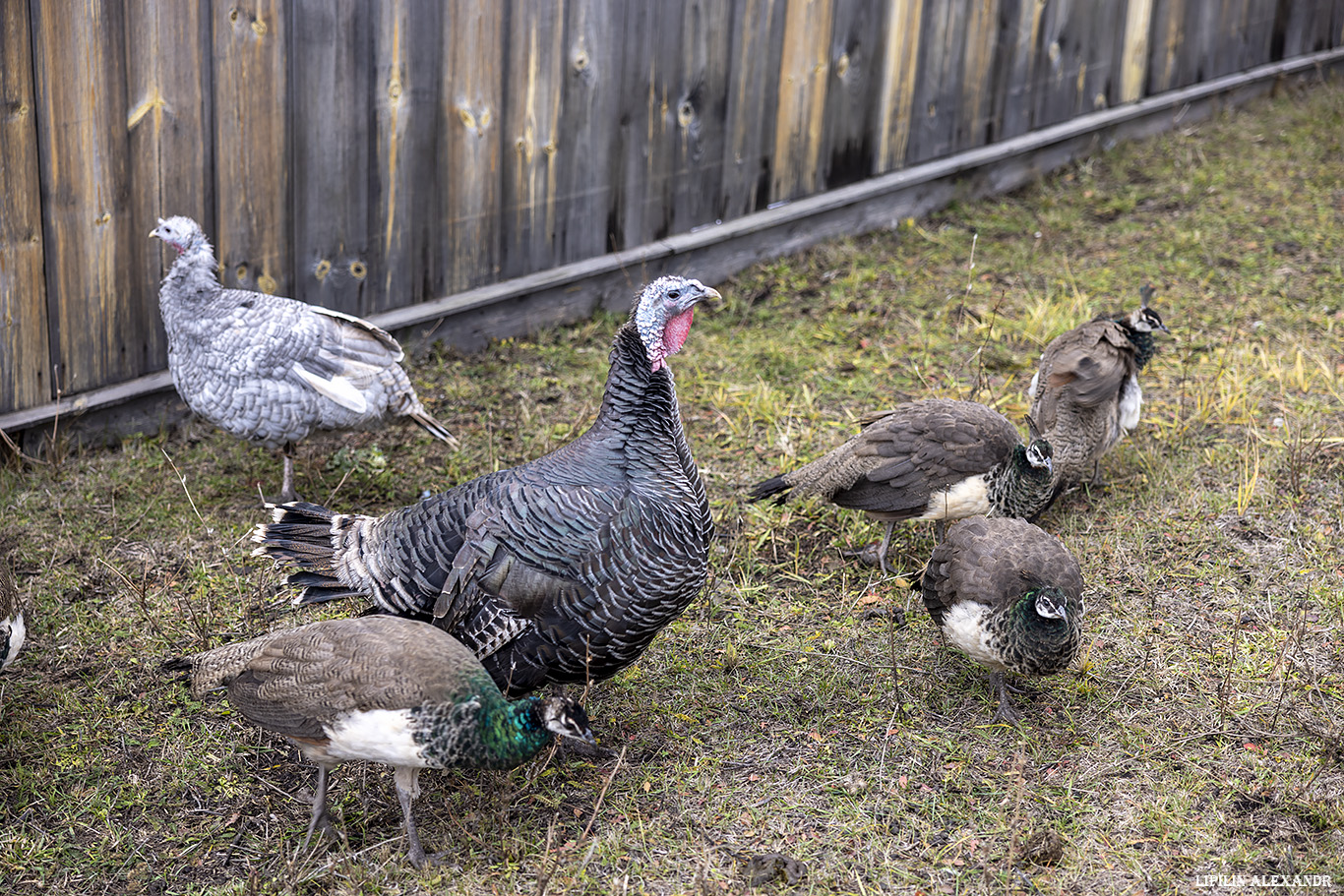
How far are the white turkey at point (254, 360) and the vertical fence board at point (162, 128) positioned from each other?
172 mm

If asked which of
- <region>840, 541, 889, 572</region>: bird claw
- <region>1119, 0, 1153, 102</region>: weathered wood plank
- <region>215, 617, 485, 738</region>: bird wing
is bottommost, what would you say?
<region>840, 541, 889, 572</region>: bird claw

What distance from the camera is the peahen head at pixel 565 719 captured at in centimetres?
334

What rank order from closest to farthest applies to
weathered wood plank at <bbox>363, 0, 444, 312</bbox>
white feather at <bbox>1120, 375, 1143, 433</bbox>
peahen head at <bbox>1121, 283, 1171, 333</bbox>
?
white feather at <bbox>1120, 375, 1143, 433</bbox>
peahen head at <bbox>1121, 283, 1171, 333</bbox>
weathered wood plank at <bbox>363, 0, 444, 312</bbox>

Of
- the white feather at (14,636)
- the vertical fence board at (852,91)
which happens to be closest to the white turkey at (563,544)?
the white feather at (14,636)

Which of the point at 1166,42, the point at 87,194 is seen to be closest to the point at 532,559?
the point at 87,194

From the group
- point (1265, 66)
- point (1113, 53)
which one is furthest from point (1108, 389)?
point (1265, 66)

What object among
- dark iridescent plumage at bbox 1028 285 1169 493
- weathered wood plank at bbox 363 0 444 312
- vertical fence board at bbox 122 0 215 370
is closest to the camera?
vertical fence board at bbox 122 0 215 370

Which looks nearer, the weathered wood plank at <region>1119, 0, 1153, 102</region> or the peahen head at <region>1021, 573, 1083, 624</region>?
the peahen head at <region>1021, 573, 1083, 624</region>

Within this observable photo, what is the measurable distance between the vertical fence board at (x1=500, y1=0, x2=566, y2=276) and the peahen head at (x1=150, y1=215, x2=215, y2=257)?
168cm

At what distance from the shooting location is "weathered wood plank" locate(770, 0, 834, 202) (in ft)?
23.4

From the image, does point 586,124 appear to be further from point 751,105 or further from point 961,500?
point 961,500

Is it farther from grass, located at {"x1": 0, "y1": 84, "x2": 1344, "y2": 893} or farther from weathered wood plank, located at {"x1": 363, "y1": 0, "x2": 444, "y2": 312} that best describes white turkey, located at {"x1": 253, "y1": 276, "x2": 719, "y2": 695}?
weathered wood plank, located at {"x1": 363, "y1": 0, "x2": 444, "y2": 312}

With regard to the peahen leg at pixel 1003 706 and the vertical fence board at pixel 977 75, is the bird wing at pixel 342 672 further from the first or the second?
the vertical fence board at pixel 977 75

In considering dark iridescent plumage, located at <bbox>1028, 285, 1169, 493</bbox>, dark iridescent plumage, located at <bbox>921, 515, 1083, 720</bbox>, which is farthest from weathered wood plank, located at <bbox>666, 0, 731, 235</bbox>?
dark iridescent plumage, located at <bbox>921, 515, 1083, 720</bbox>
